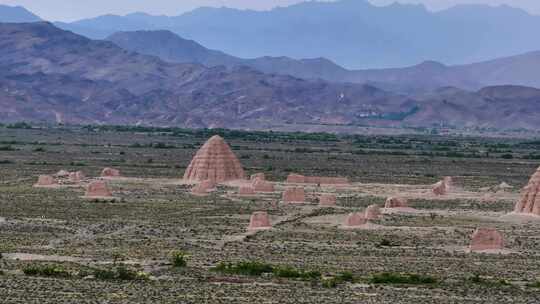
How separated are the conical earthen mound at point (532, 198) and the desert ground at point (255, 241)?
2.75 feet

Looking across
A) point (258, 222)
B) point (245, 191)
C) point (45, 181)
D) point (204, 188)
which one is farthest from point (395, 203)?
point (45, 181)

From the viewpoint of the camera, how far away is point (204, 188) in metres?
61.5

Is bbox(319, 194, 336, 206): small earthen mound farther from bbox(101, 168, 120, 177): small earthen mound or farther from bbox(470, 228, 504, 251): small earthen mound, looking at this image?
bbox(101, 168, 120, 177): small earthen mound

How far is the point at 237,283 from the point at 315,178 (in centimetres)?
3986

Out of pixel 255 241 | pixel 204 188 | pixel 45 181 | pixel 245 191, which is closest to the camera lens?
pixel 255 241

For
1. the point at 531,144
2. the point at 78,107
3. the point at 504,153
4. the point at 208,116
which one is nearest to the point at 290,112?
the point at 208,116

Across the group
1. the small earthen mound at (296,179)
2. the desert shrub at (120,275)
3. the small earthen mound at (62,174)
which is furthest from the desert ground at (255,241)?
the small earthen mound at (62,174)

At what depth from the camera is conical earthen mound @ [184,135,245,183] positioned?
217ft

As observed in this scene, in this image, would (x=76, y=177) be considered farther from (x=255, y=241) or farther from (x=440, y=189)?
(x=255, y=241)

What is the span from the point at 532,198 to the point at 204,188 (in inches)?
707

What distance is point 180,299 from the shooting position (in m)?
27.3

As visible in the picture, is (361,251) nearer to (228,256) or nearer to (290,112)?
(228,256)

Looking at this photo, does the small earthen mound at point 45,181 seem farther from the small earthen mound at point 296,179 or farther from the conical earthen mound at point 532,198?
the conical earthen mound at point 532,198

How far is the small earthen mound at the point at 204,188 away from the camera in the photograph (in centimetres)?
6084
